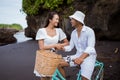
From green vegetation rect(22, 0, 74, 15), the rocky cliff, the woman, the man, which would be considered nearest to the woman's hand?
the man

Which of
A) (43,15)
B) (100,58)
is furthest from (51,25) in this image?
(43,15)

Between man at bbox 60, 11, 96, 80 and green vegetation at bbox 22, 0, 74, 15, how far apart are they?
13559 millimetres

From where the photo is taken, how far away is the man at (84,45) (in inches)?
205

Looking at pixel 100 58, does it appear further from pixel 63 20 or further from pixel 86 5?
pixel 63 20

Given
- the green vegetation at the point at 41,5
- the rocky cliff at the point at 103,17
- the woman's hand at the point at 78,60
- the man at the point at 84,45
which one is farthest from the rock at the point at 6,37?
the woman's hand at the point at 78,60

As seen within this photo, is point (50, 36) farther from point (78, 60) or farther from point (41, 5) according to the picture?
point (41, 5)

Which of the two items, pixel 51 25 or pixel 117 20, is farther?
pixel 117 20

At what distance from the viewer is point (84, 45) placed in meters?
5.51

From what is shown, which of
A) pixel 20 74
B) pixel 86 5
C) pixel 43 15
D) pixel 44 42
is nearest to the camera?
pixel 44 42

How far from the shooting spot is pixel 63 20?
1909cm

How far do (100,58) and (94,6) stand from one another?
5429mm

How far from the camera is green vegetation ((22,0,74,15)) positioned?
19500mm

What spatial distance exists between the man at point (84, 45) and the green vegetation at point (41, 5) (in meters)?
13.6

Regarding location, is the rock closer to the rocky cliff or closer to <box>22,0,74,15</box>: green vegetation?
<box>22,0,74,15</box>: green vegetation
